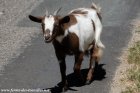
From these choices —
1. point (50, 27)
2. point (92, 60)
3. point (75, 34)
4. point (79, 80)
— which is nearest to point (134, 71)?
point (92, 60)

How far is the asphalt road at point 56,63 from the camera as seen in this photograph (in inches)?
406

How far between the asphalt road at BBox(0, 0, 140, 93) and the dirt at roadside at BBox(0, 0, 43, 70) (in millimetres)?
231

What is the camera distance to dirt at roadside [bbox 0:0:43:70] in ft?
41.2

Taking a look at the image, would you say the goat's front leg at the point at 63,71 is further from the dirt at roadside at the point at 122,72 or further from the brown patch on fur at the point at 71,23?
the dirt at roadside at the point at 122,72

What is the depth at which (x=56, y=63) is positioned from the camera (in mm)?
11594

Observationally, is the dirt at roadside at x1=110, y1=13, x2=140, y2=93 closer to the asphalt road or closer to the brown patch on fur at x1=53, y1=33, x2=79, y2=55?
the asphalt road

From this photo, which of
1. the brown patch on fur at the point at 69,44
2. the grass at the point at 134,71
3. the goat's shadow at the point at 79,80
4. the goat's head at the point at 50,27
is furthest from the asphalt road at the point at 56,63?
the goat's head at the point at 50,27

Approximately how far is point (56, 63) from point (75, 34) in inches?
86.4

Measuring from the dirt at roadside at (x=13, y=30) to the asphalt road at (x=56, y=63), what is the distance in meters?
0.23

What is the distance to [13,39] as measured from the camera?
13.6 meters

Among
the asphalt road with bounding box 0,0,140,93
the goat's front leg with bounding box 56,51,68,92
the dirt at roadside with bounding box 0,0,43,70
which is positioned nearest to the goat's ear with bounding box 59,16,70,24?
the goat's front leg with bounding box 56,51,68,92

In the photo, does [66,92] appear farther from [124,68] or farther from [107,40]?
[107,40]

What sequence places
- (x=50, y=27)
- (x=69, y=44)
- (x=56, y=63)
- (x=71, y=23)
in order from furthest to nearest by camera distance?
1. (x=56, y=63)
2. (x=71, y=23)
3. (x=69, y=44)
4. (x=50, y=27)

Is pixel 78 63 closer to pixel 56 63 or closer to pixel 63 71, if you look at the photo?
pixel 63 71
